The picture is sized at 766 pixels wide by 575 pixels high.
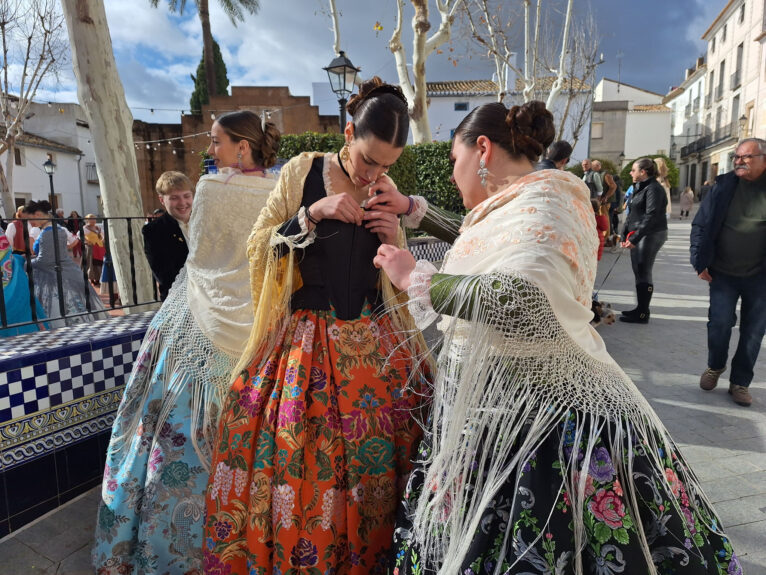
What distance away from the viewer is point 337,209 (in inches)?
56.5

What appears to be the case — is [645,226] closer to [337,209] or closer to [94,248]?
[337,209]

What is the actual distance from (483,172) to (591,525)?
0.92 metres

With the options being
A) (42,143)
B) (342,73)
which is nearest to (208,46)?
(42,143)

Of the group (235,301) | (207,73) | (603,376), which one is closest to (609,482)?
(603,376)

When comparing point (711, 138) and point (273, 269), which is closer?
point (273, 269)

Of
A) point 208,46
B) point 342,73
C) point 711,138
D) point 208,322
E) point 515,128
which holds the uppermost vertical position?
point 208,46

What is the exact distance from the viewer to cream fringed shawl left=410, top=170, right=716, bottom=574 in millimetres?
1126

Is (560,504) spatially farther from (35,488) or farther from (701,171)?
(701,171)

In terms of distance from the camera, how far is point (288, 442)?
1.48 metres

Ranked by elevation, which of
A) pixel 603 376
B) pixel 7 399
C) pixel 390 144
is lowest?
pixel 7 399

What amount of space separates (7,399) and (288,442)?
A: 4.43ft

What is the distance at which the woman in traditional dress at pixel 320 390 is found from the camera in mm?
1469

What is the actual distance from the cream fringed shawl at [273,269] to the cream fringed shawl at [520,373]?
1.32 ft

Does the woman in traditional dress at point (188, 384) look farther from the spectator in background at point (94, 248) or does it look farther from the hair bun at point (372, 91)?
the spectator in background at point (94, 248)
